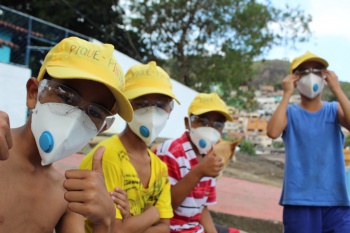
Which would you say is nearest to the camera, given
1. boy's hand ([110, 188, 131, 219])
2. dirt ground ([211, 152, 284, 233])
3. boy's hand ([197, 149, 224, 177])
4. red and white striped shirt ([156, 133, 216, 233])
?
boy's hand ([110, 188, 131, 219])

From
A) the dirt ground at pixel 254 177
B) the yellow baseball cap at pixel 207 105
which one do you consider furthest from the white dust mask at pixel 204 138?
the dirt ground at pixel 254 177

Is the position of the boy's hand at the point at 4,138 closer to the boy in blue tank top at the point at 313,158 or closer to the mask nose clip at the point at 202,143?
the mask nose clip at the point at 202,143

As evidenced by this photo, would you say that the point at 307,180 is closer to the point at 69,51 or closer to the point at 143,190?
the point at 143,190

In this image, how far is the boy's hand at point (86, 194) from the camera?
1080 millimetres

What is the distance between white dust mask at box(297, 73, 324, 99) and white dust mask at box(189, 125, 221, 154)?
2.16 feet

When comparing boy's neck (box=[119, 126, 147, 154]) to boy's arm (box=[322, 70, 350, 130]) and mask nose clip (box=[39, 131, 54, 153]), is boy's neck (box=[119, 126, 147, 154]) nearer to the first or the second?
mask nose clip (box=[39, 131, 54, 153])

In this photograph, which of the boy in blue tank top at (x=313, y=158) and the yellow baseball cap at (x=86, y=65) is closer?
the yellow baseball cap at (x=86, y=65)

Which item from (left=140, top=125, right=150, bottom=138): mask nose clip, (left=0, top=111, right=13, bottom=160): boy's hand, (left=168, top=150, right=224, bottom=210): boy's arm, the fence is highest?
the fence

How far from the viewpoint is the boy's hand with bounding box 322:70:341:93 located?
2.62 m

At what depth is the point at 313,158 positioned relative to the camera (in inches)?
95.8

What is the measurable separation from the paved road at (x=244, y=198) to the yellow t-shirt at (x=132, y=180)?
341 cm

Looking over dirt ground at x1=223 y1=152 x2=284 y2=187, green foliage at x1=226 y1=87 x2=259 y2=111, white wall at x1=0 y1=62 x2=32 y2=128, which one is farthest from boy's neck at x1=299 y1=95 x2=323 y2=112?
green foliage at x1=226 y1=87 x2=259 y2=111

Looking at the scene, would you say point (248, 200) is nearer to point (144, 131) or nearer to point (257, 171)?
point (257, 171)

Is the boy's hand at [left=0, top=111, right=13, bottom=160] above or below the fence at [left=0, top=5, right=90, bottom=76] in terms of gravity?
below
